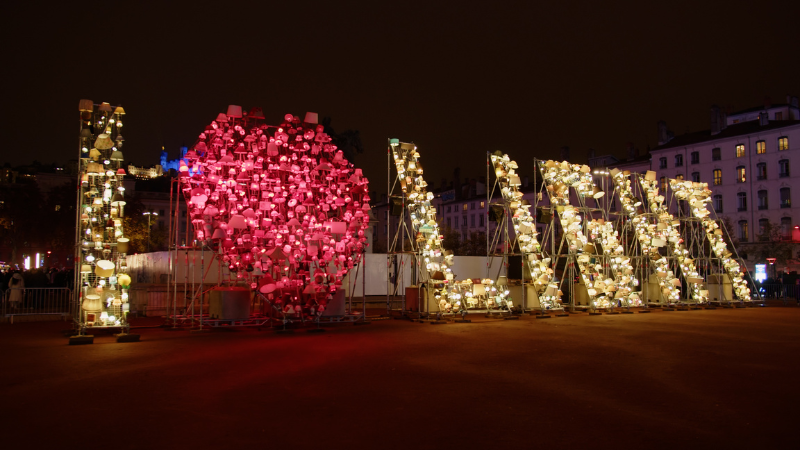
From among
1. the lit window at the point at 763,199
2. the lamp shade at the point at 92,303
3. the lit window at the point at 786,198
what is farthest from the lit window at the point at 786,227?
the lamp shade at the point at 92,303

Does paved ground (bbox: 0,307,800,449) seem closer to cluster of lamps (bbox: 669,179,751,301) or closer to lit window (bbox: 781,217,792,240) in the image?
cluster of lamps (bbox: 669,179,751,301)

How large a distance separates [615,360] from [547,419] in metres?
4.64

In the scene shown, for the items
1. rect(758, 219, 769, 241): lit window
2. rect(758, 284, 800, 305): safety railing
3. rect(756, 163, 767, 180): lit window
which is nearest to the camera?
rect(758, 284, 800, 305): safety railing

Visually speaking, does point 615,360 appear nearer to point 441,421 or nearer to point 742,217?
point 441,421

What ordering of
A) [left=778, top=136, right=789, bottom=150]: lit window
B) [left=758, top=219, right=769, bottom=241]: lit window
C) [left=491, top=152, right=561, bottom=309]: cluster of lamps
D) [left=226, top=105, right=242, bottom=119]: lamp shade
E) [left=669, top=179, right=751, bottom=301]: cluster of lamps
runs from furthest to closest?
[left=778, top=136, right=789, bottom=150]: lit window
[left=758, top=219, right=769, bottom=241]: lit window
[left=669, top=179, right=751, bottom=301]: cluster of lamps
[left=491, top=152, right=561, bottom=309]: cluster of lamps
[left=226, top=105, right=242, bottom=119]: lamp shade

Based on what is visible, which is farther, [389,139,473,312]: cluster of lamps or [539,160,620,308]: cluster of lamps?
[539,160,620,308]: cluster of lamps

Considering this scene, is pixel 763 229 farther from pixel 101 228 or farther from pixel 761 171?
pixel 101 228

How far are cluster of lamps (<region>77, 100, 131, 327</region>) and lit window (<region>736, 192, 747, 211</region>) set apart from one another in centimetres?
5723

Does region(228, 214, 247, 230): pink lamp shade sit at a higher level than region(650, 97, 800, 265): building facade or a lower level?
lower

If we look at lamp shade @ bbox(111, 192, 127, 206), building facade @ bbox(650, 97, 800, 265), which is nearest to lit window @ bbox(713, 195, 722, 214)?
building facade @ bbox(650, 97, 800, 265)

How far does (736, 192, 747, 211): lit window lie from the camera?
5616cm

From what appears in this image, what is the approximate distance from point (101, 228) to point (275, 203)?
4054 millimetres

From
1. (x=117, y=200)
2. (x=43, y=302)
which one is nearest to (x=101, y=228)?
→ (x=117, y=200)

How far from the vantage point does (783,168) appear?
52.9m
